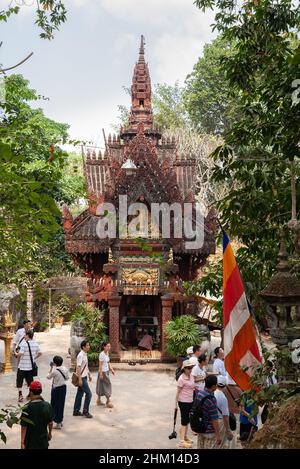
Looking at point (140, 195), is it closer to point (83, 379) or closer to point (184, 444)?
point (83, 379)

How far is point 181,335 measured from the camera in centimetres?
1354

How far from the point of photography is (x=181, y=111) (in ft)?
119

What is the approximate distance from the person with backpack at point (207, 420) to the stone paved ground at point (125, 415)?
211cm

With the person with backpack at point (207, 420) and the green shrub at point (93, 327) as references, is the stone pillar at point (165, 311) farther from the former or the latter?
the person with backpack at point (207, 420)

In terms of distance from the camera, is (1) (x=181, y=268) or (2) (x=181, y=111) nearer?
(1) (x=181, y=268)

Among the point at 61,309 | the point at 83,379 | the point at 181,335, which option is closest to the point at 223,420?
the point at 83,379

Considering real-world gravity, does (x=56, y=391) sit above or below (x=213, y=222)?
below

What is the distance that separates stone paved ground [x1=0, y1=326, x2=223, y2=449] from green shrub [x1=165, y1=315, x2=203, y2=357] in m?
0.67

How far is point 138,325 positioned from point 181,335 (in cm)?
264

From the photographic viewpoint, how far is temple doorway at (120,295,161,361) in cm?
1490
